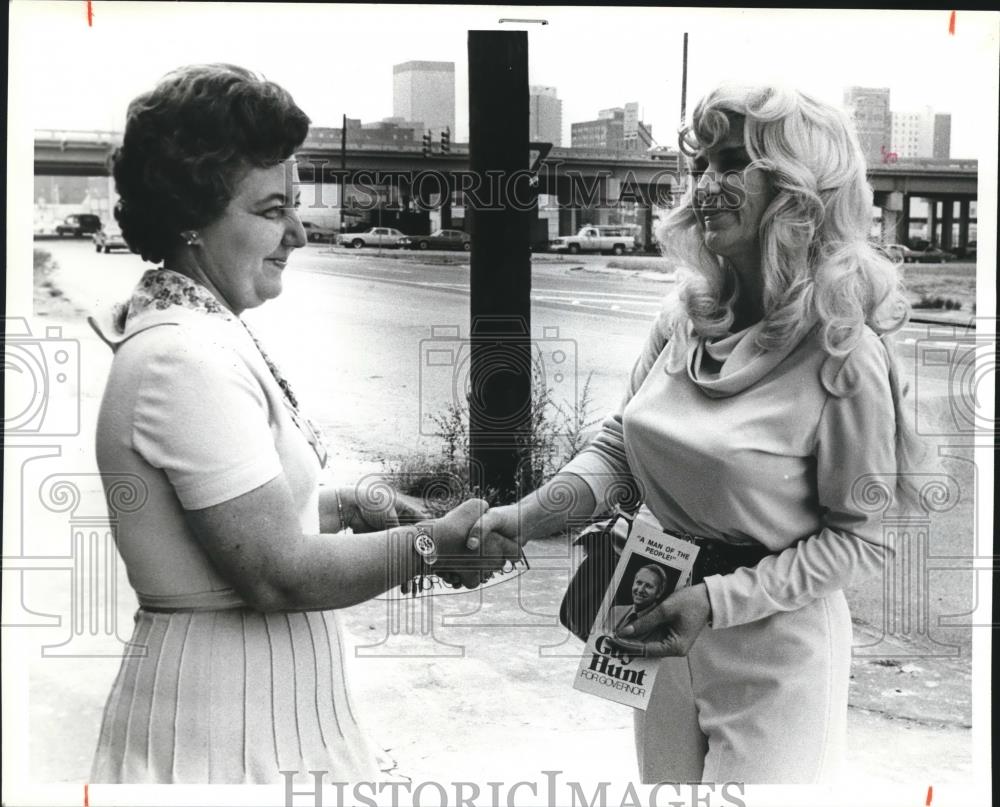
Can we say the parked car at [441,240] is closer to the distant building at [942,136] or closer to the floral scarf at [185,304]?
the floral scarf at [185,304]

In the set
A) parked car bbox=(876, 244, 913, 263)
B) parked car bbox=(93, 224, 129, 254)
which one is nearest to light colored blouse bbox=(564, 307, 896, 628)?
parked car bbox=(876, 244, 913, 263)

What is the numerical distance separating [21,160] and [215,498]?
1250mm

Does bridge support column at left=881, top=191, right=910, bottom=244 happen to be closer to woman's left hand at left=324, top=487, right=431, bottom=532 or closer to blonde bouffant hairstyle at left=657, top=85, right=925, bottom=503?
blonde bouffant hairstyle at left=657, top=85, right=925, bottom=503

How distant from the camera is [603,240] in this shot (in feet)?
11.3

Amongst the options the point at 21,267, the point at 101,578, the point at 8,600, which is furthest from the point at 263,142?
the point at 8,600

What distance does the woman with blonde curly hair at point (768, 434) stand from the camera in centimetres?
305

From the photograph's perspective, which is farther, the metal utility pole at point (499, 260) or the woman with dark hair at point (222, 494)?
the metal utility pole at point (499, 260)

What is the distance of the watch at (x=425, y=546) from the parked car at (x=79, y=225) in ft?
4.02

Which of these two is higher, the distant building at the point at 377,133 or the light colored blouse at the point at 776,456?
the distant building at the point at 377,133

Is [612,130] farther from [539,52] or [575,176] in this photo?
[539,52]

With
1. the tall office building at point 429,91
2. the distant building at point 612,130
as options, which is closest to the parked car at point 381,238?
the tall office building at point 429,91

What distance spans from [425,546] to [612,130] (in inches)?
51.7

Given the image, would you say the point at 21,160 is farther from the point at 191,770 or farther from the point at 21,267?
the point at 191,770
